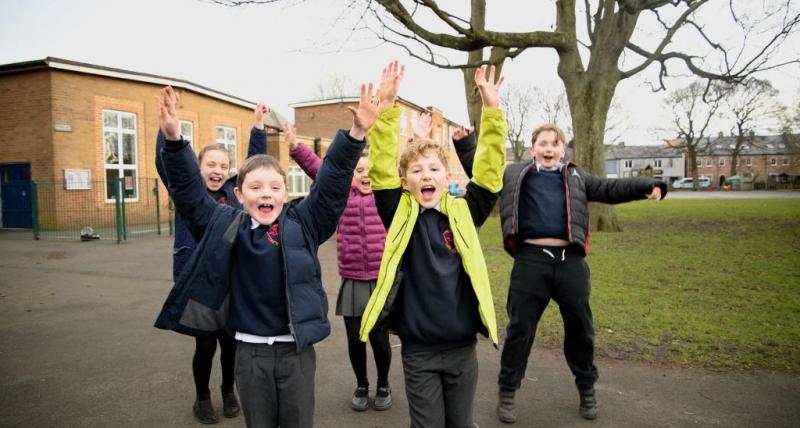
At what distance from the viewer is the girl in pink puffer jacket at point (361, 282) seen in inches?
151

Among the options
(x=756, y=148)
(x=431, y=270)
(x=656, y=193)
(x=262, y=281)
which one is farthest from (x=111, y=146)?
(x=756, y=148)

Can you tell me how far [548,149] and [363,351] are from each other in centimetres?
207

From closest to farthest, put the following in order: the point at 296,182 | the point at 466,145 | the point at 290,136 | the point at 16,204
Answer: the point at 466,145 < the point at 290,136 < the point at 16,204 < the point at 296,182

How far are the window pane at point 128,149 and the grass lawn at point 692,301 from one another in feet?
51.9

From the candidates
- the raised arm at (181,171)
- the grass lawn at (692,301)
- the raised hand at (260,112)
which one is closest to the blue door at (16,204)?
the grass lawn at (692,301)

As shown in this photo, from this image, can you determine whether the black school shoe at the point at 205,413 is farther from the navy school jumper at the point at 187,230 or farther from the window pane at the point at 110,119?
the window pane at the point at 110,119

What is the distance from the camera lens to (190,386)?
4258 millimetres

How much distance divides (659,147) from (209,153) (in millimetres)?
103703

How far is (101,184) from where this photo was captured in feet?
62.7

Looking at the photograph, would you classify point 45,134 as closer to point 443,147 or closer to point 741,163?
point 443,147

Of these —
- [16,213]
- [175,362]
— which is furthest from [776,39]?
[16,213]

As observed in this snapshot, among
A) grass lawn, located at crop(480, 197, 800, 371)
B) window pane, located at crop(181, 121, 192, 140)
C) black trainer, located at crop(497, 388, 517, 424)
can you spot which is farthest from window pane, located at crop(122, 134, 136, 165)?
black trainer, located at crop(497, 388, 517, 424)

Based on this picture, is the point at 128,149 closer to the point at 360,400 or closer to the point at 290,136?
the point at 290,136

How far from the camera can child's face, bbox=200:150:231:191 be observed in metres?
3.91
